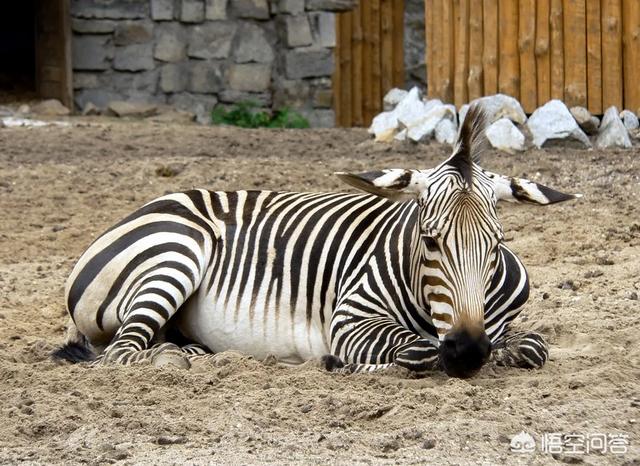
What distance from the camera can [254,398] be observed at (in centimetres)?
485

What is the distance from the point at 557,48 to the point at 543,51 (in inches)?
5.8

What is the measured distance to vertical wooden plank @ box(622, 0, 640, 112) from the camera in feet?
32.6

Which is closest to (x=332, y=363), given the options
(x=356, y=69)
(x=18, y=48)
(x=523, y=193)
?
(x=523, y=193)

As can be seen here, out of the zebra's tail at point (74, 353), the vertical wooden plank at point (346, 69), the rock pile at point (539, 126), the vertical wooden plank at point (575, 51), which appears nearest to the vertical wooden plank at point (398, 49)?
the vertical wooden plank at point (346, 69)

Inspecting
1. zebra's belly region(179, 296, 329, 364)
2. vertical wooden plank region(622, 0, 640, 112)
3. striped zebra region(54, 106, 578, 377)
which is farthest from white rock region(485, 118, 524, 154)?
zebra's belly region(179, 296, 329, 364)

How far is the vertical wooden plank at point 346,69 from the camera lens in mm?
16219

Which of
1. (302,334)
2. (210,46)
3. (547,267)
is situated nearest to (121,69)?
(210,46)

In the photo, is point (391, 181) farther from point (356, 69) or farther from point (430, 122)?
point (356, 69)

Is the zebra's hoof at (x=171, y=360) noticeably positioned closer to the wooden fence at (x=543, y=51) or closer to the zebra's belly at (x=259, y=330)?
the zebra's belly at (x=259, y=330)

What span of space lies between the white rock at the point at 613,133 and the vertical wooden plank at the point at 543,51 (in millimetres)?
598

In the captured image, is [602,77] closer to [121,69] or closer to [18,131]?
[18,131]

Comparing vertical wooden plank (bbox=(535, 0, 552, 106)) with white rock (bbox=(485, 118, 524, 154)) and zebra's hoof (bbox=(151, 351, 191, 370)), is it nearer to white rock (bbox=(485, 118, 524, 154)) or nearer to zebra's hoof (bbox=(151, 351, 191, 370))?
white rock (bbox=(485, 118, 524, 154))

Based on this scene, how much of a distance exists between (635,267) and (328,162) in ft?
13.9

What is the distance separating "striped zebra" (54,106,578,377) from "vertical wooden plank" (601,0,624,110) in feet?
Answer: 14.5
